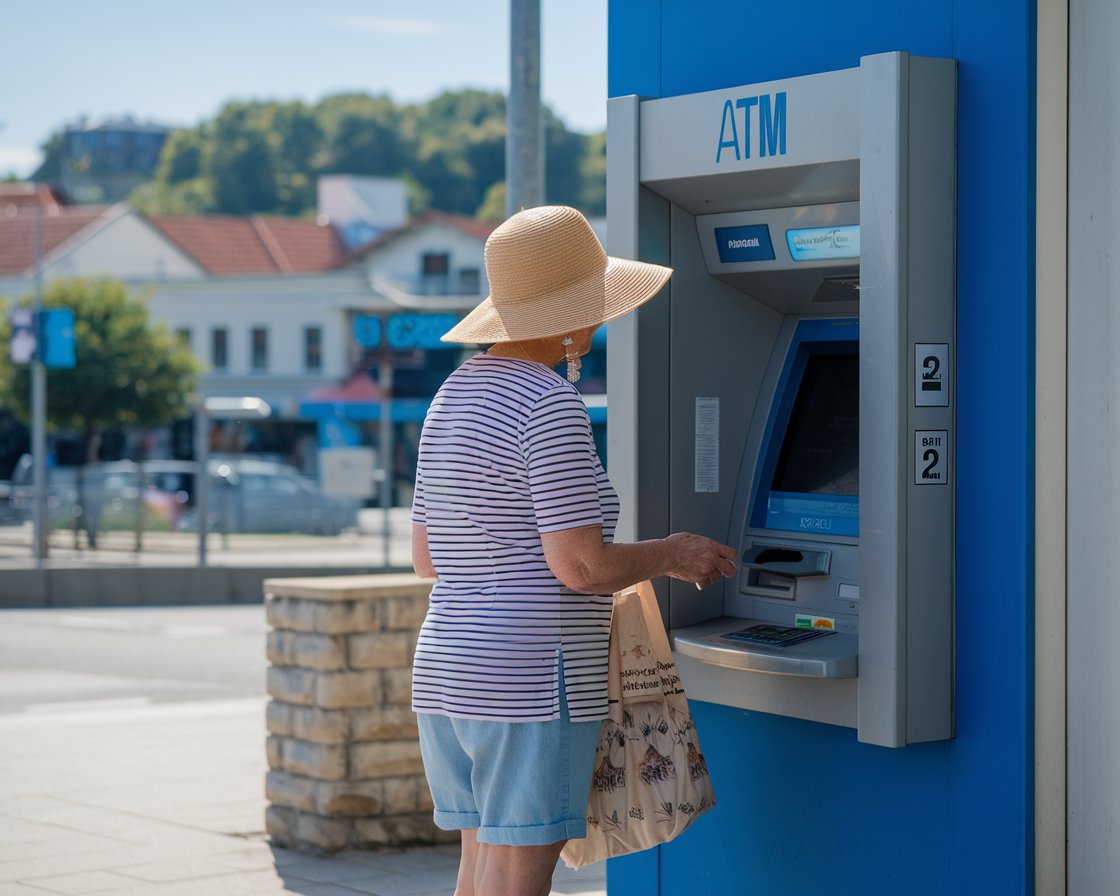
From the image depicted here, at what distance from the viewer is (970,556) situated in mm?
3385

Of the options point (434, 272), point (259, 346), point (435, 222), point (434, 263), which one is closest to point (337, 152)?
point (434, 263)

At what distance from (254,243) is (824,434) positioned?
55.4 metres

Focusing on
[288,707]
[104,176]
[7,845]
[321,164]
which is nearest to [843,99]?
[288,707]

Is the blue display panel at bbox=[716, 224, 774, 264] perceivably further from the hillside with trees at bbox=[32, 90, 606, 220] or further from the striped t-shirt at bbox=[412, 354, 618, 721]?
the hillside with trees at bbox=[32, 90, 606, 220]

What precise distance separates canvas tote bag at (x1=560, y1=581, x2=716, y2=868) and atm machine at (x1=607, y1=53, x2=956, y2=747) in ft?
1.02

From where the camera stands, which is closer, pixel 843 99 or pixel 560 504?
pixel 560 504

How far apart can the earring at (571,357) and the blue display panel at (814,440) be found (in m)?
0.69

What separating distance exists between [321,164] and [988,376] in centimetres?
→ 9988

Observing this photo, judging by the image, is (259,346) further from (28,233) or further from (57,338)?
(57,338)

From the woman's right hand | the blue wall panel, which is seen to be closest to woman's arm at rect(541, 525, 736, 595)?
the woman's right hand

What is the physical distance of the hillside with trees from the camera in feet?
314

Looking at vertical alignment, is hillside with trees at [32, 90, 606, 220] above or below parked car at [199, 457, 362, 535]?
above

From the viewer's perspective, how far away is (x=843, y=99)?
136 inches

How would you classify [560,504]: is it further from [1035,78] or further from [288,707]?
[288,707]
